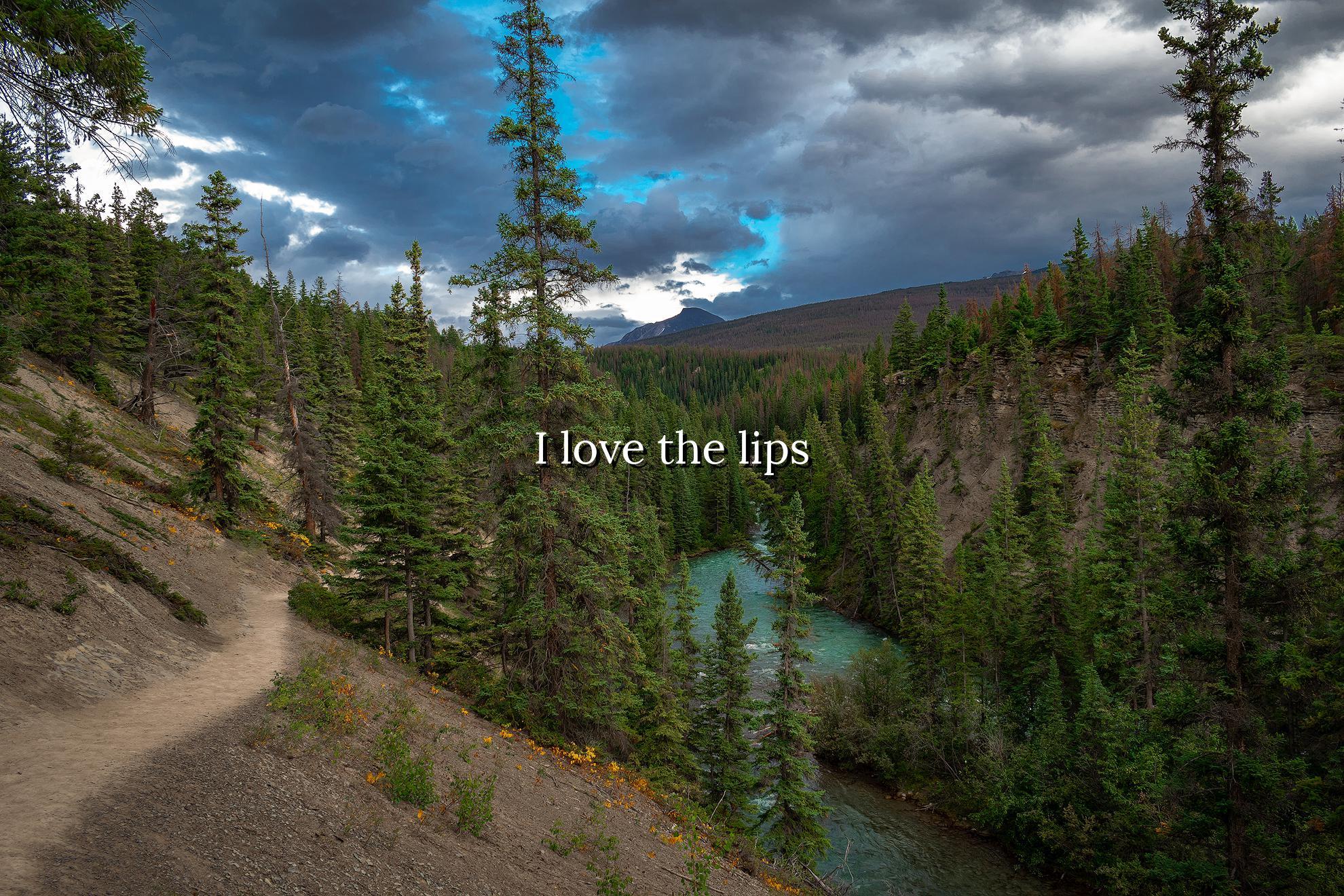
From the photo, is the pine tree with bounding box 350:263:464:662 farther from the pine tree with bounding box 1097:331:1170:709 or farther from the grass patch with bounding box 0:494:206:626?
the pine tree with bounding box 1097:331:1170:709

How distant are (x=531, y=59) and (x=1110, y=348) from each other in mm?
58748

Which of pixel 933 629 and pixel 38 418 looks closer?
pixel 38 418

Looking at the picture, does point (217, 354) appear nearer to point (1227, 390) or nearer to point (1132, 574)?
point (1227, 390)

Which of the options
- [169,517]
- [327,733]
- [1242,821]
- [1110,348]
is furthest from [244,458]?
[1110,348]

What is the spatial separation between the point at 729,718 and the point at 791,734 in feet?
11.5

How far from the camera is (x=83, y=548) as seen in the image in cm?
1513

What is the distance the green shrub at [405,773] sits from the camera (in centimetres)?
1005

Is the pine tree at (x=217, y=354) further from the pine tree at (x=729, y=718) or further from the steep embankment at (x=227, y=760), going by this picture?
the pine tree at (x=729, y=718)

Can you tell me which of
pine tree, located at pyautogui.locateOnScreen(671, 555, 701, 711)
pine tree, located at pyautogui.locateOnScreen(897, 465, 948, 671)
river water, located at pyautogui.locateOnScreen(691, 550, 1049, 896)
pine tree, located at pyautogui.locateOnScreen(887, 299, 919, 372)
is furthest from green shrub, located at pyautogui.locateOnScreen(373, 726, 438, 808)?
pine tree, located at pyautogui.locateOnScreen(887, 299, 919, 372)

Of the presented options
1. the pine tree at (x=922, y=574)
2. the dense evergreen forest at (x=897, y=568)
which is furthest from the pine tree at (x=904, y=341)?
the pine tree at (x=922, y=574)

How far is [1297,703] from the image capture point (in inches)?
700

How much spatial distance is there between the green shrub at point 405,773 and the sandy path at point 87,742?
3.04m

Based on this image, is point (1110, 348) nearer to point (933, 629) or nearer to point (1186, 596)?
point (933, 629)

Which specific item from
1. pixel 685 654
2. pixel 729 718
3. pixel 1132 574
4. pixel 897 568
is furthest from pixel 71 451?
pixel 897 568
